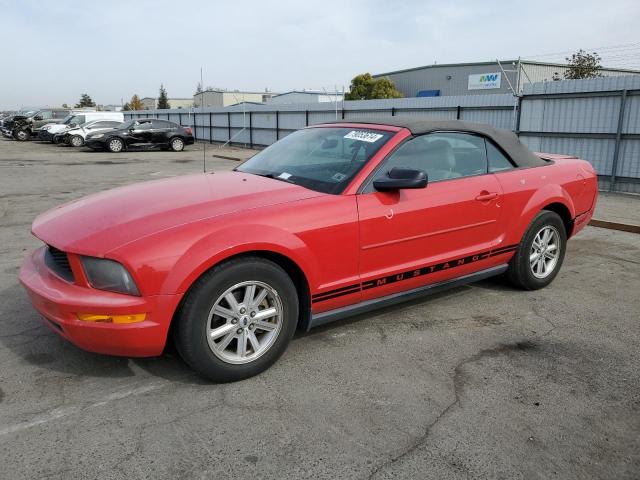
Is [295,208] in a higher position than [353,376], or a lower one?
higher

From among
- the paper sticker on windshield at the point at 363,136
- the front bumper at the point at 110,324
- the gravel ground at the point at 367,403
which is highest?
the paper sticker on windshield at the point at 363,136

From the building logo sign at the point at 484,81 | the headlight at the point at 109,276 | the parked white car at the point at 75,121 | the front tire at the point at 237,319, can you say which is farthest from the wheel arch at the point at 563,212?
the building logo sign at the point at 484,81

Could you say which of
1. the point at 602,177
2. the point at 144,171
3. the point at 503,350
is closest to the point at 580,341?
the point at 503,350

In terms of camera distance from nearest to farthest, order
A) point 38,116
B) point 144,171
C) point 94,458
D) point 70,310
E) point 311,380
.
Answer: point 94,458 → point 70,310 → point 311,380 → point 144,171 → point 38,116

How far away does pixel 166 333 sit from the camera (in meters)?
2.95

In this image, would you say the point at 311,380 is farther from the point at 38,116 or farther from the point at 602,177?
the point at 38,116

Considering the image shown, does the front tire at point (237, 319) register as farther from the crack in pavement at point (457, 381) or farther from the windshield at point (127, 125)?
the windshield at point (127, 125)

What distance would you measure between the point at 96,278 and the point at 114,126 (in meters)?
25.0

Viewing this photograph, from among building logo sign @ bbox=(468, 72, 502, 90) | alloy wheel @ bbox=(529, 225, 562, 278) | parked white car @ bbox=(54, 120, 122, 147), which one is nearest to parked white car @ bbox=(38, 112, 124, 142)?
parked white car @ bbox=(54, 120, 122, 147)

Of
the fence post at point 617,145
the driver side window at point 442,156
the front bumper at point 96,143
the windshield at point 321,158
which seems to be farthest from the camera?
the front bumper at point 96,143

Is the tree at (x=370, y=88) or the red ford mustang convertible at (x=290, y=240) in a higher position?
the tree at (x=370, y=88)

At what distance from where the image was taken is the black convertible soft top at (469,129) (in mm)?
4078

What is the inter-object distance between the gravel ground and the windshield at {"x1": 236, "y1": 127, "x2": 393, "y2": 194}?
3.68ft

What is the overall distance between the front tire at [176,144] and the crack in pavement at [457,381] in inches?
905
